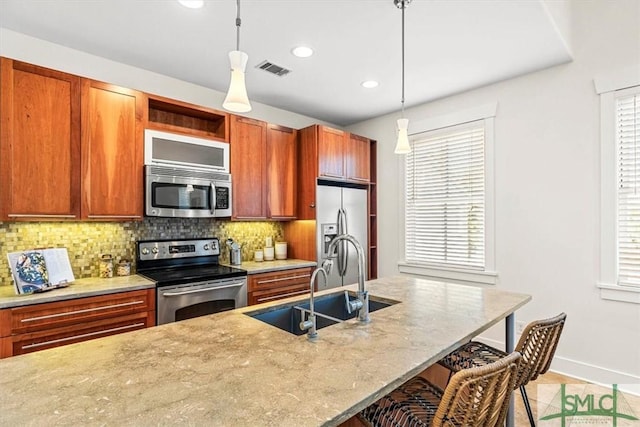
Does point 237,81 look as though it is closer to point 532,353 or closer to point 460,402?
point 460,402

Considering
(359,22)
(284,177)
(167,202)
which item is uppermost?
(359,22)

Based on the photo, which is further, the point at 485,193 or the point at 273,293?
the point at 485,193

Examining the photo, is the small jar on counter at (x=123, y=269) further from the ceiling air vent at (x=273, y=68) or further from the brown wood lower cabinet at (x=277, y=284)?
the ceiling air vent at (x=273, y=68)

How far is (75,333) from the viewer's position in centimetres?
215

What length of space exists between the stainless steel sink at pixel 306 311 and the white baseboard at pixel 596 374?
2035 mm

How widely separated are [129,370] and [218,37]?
7.41 ft

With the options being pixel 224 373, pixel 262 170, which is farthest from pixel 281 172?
pixel 224 373

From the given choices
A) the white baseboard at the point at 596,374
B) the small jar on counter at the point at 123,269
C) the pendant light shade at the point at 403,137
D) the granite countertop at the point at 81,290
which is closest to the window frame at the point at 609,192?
the white baseboard at the point at 596,374

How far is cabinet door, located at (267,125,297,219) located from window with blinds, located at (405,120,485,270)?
139 centimetres

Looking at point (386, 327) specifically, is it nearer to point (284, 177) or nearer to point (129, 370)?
point (129, 370)

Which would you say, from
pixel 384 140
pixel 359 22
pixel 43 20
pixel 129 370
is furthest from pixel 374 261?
pixel 43 20

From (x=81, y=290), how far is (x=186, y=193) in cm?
110

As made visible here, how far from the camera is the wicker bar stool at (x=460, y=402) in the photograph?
105cm

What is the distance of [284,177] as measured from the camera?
3.72 m
